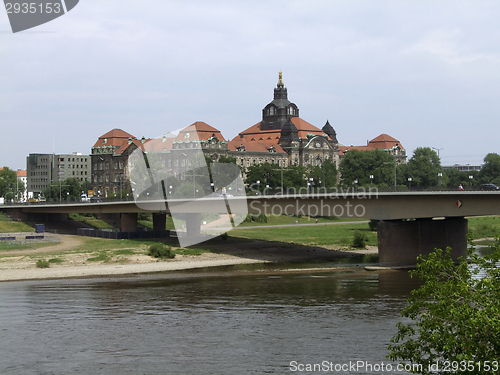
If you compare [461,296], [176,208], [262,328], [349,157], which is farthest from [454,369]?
[349,157]

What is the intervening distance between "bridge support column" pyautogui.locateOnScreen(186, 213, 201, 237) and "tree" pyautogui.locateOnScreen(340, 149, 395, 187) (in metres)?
101

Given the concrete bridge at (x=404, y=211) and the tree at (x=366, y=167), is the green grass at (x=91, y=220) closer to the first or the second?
the concrete bridge at (x=404, y=211)

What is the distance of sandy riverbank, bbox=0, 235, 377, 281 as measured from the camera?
5678 cm

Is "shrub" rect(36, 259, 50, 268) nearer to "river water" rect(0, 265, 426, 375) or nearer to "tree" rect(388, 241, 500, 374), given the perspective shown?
"river water" rect(0, 265, 426, 375)

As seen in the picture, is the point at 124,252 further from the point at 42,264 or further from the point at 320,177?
the point at 320,177

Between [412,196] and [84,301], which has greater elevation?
[412,196]

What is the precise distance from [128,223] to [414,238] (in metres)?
40.7

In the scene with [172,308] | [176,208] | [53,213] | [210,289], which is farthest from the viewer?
[53,213]

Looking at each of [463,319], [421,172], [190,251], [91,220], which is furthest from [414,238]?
[421,172]

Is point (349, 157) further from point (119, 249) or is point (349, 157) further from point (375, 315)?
point (375, 315)

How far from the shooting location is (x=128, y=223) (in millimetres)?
86125

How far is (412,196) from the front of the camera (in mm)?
61156

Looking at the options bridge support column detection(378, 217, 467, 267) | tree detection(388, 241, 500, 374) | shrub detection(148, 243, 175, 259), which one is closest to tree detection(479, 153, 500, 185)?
bridge support column detection(378, 217, 467, 267)

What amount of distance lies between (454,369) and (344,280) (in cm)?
3351
